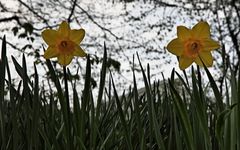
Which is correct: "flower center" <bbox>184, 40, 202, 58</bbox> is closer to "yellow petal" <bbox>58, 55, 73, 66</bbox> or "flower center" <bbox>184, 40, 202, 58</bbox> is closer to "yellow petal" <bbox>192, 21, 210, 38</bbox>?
"yellow petal" <bbox>192, 21, 210, 38</bbox>

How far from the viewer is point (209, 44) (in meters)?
0.54

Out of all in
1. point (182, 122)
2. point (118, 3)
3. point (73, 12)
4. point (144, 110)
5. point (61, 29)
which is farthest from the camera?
point (118, 3)

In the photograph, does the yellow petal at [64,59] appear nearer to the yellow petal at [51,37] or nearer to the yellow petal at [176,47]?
the yellow petal at [51,37]

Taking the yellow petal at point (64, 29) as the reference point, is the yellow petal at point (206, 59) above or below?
below

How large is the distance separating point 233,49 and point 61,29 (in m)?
4.06

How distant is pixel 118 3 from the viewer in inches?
180

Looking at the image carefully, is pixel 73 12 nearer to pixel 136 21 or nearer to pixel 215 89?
pixel 136 21

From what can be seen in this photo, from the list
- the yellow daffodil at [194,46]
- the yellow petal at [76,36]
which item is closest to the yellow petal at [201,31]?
the yellow daffodil at [194,46]

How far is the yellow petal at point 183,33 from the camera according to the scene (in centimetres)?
54

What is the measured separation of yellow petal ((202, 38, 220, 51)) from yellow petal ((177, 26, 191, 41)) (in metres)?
0.02

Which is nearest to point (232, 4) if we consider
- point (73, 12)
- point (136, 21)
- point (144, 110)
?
point (136, 21)

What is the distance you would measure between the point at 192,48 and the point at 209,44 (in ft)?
0.07

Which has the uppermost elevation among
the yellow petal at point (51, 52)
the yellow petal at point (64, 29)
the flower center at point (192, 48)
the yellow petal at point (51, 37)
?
the yellow petal at point (64, 29)

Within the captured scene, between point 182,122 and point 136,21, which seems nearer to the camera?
point 182,122
